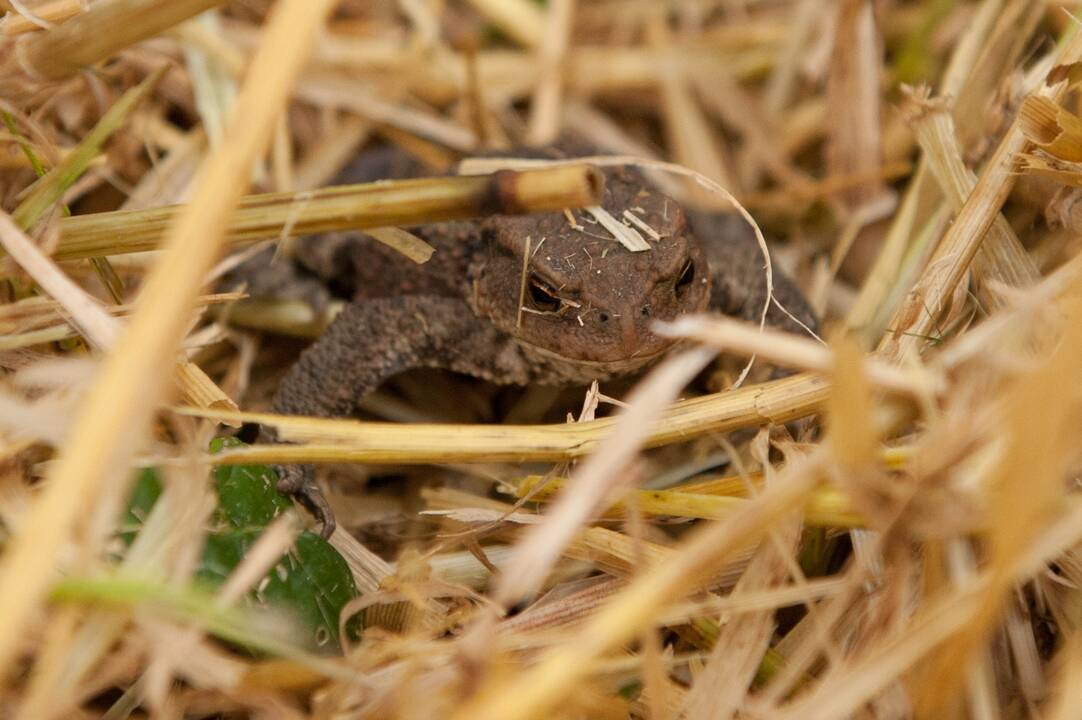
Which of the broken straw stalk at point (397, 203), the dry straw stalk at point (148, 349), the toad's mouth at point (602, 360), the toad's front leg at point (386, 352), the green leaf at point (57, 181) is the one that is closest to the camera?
the dry straw stalk at point (148, 349)

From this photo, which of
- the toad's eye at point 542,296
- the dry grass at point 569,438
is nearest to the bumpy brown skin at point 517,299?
the toad's eye at point 542,296

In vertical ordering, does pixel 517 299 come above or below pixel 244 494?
above

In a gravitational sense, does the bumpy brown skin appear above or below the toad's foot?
above

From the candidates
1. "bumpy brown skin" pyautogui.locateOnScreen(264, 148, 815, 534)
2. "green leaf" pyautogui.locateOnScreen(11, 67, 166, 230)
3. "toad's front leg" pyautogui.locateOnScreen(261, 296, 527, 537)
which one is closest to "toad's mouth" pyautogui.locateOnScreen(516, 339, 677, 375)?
"bumpy brown skin" pyautogui.locateOnScreen(264, 148, 815, 534)

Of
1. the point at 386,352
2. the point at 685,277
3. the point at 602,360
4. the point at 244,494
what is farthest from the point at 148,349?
the point at 685,277

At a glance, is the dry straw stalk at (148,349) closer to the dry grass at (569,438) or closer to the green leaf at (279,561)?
the dry grass at (569,438)

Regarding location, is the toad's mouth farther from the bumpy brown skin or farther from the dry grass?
the dry grass

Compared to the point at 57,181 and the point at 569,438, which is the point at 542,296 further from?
the point at 57,181
